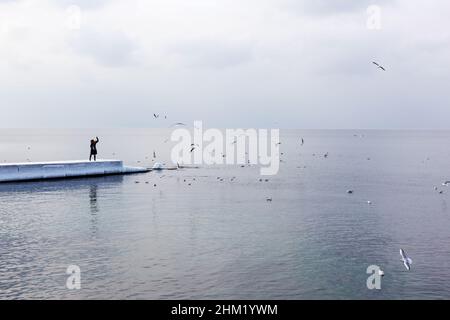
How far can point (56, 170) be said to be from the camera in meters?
57.9

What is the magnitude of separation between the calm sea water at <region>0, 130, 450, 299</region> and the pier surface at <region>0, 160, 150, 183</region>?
4.88 ft

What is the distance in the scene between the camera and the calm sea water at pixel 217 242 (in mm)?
20578

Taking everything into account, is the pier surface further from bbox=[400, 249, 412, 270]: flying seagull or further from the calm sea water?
bbox=[400, 249, 412, 270]: flying seagull

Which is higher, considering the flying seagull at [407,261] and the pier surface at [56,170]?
the pier surface at [56,170]

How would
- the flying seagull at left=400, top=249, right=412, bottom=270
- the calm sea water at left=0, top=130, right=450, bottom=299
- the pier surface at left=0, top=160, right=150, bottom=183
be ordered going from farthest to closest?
the pier surface at left=0, top=160, right=150, bottom=183 < the flying seagull at left=400, top=249, right=412, bottom=270 < the calm sea water at left=0, top=130, right=450, bottom=299

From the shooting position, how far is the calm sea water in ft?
67.5

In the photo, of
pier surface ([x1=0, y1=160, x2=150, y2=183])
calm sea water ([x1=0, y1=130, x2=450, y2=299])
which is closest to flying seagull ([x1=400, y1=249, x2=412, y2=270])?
calm sea water ([x1=0, y1=130, x2=450, y2=299])

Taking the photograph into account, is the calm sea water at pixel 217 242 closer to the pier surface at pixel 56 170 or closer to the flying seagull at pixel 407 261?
the flying seagull at pixel 407 261

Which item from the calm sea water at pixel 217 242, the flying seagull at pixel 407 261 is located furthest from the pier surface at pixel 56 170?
the flying seagull at pixel 407 261

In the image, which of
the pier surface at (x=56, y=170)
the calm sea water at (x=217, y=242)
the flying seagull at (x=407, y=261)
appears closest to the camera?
the calm sea water at (x=217, y=242)

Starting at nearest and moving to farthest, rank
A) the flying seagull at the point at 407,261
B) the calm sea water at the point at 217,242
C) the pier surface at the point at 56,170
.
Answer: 1. the calm sea water at the point at 217,242
2. the flying seagull at the point at 407,261
3. the pier surface at the point at 56,170

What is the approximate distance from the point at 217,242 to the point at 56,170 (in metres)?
35.1

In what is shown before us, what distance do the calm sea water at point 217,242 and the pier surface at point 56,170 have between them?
149 cm

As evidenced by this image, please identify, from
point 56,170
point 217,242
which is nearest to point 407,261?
point 217,242
